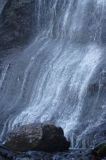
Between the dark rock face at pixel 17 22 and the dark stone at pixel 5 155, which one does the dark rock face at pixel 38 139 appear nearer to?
the dark stone at pixel 5 155

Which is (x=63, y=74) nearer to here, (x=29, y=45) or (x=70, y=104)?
(x=70, y=104)

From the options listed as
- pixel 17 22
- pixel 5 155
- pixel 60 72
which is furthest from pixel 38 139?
pixel 17 22

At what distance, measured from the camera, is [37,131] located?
21.7 m

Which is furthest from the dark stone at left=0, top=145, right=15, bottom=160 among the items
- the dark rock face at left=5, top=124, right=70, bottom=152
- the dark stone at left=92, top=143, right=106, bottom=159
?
the dark stone at left=92, top=143, right=106, bottom=159

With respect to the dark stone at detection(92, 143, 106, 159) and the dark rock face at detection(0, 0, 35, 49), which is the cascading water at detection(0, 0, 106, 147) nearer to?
the dark rock face at detection(0, 0, 35, 49)

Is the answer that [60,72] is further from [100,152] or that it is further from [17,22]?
[100,152]

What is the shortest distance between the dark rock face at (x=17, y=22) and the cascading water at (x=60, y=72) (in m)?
0.55

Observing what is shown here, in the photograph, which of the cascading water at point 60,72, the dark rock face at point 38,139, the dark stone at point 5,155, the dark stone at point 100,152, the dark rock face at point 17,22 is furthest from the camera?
the dark rock face at point 17,22

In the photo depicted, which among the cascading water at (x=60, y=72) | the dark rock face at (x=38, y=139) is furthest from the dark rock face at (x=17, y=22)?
the dark rock face at (x=38, y=139)

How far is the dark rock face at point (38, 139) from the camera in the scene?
21.5 m

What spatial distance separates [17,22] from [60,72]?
25.1 feet

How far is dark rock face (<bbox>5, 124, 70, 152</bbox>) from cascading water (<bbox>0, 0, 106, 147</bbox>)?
228 cm

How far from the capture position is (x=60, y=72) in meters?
30.4

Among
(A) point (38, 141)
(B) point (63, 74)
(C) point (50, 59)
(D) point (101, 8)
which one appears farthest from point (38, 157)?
(D) point (101, 8)
